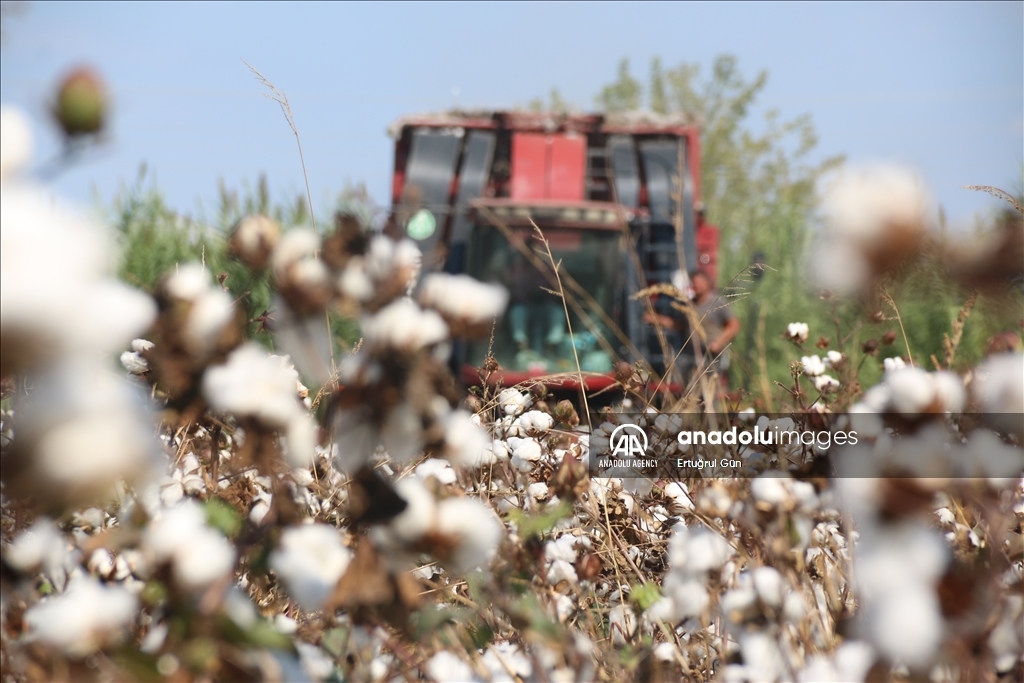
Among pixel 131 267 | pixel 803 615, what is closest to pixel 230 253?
pixel 803 615

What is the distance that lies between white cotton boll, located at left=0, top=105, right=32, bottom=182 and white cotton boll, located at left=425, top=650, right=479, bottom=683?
0.81 metres

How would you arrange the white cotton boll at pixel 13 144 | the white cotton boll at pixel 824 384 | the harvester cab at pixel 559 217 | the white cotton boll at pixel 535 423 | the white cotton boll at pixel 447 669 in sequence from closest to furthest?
the white cotton boll at pixel 13 144
the white cotton boll at pixel 447 669
the white cotton boll at pixel 535 423
the white cotton boll at pixel 824 384
the harvester cab at pixel 559 217

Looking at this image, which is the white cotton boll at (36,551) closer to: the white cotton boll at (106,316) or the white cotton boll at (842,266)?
the white cotton boll at (106,316)

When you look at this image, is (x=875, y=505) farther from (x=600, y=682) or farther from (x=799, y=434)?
(x=799, y=434)

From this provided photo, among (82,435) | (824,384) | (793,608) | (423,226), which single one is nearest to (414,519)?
(82,435)

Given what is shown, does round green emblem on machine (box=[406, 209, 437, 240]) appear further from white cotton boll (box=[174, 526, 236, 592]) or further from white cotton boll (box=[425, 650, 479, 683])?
white cotton boll (box=[174, 526, 236, 592])

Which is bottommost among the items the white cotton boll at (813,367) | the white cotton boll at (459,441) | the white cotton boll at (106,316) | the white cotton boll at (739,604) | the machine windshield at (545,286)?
the machine windshield at (545,286)

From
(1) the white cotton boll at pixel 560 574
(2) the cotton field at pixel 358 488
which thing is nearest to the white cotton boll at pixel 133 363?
(2) the cotton field at pixel 358 488

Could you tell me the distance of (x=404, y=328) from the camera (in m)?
0.89

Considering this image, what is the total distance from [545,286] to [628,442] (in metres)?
4.79

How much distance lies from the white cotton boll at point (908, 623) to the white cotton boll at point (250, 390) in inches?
22.1

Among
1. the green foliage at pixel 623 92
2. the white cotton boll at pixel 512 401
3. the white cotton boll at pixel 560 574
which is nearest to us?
the white cotton boll at pixel 560 574

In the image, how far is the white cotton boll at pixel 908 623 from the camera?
0.74m

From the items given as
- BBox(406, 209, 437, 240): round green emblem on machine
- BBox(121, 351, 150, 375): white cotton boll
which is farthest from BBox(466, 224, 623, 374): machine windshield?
BBox(121, 351, 150, 375): white cotton boll
